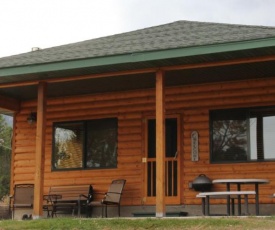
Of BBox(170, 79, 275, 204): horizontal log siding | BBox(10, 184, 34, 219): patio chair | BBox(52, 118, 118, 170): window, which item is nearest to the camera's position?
BBox(170, 79, 275, 204): horizontal log siding

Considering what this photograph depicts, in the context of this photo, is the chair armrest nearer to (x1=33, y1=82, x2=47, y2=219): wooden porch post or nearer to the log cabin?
the log cabin

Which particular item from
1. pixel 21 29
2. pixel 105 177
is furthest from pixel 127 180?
pixel 21 29

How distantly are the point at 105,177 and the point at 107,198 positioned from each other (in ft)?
2.68

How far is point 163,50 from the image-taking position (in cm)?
1073

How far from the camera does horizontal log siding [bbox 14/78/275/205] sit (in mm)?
12648

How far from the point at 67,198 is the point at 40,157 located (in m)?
2.13

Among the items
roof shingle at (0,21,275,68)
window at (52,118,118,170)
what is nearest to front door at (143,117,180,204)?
window at (52,118,118,170)

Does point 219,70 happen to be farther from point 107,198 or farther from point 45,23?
point 45,23

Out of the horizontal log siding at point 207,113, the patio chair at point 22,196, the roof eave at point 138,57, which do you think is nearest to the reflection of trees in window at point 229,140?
the horizontal log siding at point 207,113

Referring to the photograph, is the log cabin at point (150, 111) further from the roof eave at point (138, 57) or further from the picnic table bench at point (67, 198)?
the picnic table bench at point (67, 198)

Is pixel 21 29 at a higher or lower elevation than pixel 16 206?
higher

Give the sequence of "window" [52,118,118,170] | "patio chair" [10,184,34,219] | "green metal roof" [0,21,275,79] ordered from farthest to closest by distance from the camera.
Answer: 1. "patio chair" [10,184,34,219]
2. "window" [52,118,118,170]
3. "green metal roof" [0,21,275,79]

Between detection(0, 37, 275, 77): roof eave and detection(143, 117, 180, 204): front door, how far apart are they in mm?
2833

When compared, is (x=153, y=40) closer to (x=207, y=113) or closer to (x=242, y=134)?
(x=207, y=113)
